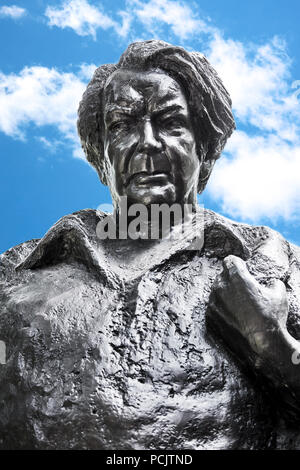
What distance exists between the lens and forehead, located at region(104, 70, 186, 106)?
4.46 m

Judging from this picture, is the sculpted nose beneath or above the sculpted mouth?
above

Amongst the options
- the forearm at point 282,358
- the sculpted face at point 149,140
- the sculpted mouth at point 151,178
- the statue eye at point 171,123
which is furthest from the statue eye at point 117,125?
the forearm at point 282,358

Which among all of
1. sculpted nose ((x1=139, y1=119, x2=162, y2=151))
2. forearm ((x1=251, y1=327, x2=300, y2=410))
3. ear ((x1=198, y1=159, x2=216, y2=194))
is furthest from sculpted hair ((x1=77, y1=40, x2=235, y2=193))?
forearm ((x1=251, y1=327, x2=300, y2=410))

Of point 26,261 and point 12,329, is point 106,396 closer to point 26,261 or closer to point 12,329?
point 12,329

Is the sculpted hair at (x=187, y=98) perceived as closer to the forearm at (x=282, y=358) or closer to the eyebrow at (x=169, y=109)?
the eyebrow at (x=169, y=109)

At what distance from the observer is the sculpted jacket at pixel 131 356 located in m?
3.37

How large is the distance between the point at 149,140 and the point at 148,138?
2 cm

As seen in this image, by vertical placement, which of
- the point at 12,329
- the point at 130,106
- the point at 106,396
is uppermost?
the point at 130,106

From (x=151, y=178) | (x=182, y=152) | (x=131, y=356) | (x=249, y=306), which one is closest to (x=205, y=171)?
(x=182, y=152)

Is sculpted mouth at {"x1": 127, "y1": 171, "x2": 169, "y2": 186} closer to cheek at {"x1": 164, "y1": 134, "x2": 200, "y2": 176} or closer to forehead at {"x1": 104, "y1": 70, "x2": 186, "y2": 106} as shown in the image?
cheek at {"x1": 164, "y1": 134, "x2": 200, "y2": 176}

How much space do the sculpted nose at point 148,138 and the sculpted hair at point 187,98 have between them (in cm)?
35

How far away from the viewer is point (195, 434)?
11.0 ft

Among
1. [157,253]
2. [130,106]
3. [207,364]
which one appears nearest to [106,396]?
[207,364]
